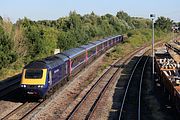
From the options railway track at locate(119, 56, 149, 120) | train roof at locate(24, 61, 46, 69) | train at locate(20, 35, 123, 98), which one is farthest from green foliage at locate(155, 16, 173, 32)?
train roof at locate(24, 61, 46, 69)

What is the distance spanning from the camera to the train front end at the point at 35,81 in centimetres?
2275

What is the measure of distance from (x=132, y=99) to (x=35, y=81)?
714cm

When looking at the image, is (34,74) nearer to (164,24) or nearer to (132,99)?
(132,99)

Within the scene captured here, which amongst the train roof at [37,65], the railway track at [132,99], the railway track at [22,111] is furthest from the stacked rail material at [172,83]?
the railway track at [22,111]

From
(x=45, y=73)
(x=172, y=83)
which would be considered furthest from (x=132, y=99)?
(x=45, y=73)

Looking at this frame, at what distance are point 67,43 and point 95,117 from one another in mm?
36053

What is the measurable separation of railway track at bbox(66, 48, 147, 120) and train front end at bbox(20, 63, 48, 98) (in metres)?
2.59

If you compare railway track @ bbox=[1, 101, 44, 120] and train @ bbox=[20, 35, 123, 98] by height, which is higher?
train @ bbox=[20, 35, 123, 98]

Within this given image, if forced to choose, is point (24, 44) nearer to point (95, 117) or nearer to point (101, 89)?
point (101, 89)

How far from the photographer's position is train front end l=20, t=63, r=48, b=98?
22.8 metres

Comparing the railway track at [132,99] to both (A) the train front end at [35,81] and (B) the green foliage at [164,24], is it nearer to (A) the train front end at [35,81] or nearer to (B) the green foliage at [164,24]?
(A) the train front end at [35,81]

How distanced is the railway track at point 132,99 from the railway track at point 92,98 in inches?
69.7

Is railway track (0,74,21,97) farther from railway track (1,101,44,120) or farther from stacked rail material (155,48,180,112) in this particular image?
stacked rail material (155,48,180,112)

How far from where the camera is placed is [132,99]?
976 inches
